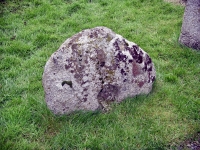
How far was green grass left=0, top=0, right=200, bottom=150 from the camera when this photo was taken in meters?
4.20

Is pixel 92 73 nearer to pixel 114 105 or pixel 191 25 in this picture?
pixel 114 105

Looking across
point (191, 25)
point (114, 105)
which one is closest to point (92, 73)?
point (114, 105)

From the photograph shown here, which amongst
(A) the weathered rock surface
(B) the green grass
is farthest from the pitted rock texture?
(A) the weathered rock surface

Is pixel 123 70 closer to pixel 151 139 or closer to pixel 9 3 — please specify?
pixel 151 139

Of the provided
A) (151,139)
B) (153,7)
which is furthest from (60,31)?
(151,139)

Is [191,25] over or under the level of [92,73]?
over

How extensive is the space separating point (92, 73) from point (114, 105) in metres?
0.66

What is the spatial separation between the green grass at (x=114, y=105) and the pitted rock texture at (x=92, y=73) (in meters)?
0.19

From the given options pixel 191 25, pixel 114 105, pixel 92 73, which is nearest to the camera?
pixel 92 73

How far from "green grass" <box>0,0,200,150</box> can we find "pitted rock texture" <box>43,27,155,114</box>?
19cm

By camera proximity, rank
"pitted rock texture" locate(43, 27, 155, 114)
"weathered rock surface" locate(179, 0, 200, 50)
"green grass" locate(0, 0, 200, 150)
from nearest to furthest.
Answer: "green grass" locate(0, 0, 200, 150)
"pitted rock texture" locate(43, 27, 155, 114)
"weathered rock surface" locate(179, 0, 200, 50)

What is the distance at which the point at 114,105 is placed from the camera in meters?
4.60

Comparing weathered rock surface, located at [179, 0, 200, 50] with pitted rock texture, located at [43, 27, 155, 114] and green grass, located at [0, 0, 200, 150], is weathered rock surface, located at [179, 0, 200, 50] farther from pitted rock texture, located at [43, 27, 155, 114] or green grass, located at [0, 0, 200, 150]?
pitted rock texture, located at [43, 27, 155, 114]

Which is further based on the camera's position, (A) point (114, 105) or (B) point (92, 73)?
(A) point (114, 105)
